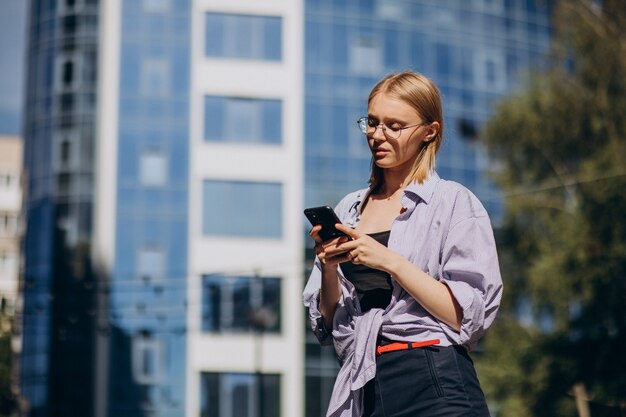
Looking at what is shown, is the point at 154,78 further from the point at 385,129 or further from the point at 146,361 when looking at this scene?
the point at 385,129

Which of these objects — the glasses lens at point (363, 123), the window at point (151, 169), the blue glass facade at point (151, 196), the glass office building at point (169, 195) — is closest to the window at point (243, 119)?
the glass office building at point (169, 195)

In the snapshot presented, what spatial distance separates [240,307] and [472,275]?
32144 millimetres

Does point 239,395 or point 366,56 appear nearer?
point 239,395

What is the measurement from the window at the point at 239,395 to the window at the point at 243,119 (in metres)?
7.27

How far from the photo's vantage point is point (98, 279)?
3284 centimetres

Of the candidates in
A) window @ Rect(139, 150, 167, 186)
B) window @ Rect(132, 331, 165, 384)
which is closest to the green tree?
window @ Rect(139, 150, 167, 186)

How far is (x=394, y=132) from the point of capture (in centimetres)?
268

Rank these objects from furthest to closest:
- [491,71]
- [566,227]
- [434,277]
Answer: [491,71]
[566,227]
[434,277]

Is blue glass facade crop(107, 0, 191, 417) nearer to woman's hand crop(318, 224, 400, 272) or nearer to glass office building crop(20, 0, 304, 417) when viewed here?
glass office building crop(20, 0, 304, 417)

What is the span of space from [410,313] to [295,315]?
31273 millimetres

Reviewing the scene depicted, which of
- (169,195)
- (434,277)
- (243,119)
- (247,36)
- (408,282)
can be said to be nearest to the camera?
(408,282)

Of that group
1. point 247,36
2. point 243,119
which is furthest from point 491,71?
point 243,119

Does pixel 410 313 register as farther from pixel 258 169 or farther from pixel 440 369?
pixel 258 169

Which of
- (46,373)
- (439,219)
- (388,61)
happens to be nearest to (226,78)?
(388,61)
